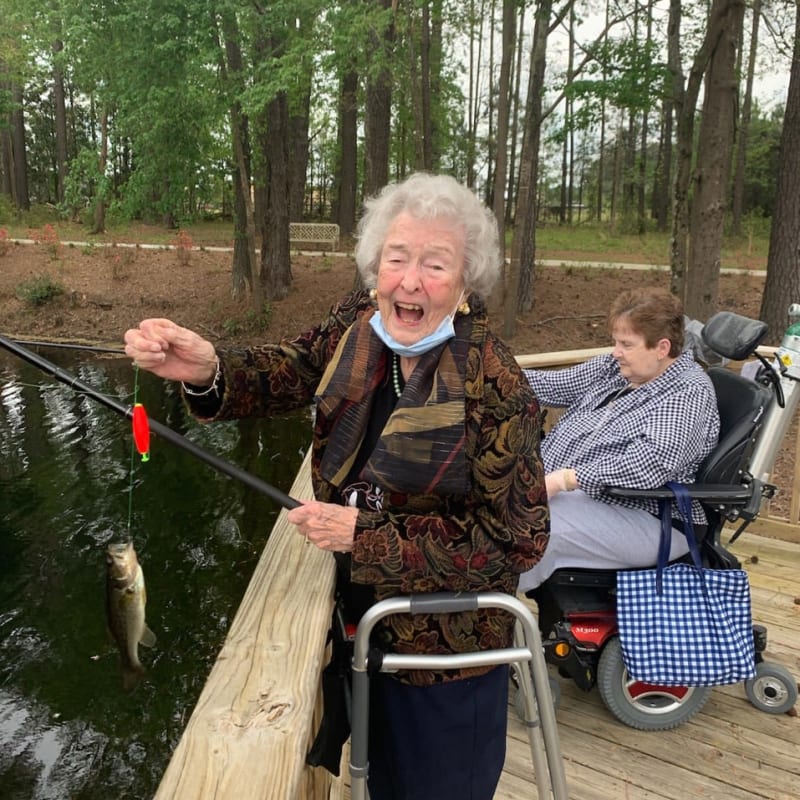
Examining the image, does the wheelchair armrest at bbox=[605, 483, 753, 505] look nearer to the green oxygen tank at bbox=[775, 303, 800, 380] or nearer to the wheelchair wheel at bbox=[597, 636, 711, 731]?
the wheelchair wheel at bbox=[597, 636, 711, 731]

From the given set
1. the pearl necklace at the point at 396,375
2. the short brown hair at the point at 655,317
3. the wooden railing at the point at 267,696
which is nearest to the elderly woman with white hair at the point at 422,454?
the pearl necklace at the point at 396,375

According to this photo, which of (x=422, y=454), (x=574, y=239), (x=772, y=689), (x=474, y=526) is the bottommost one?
(x=772, y=689)

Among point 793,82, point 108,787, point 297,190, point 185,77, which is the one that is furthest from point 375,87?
point 108,787

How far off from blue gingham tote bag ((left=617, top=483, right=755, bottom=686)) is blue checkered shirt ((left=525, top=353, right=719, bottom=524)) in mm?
106

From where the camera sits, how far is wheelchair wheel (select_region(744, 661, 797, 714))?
255cm

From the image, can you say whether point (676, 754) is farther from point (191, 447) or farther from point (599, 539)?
point (191, 447)

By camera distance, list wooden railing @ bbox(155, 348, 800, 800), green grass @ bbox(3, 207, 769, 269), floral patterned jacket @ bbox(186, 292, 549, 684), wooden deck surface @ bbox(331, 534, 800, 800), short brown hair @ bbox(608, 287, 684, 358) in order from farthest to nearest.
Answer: green grass @ bbox(3, 207, 769, 269) → short brown hair @ bbox(608, 287, 684, 358) → wooden deck surface @ bbox(331, 534, 800, 800) → floral patterned jacket @ bbox(186, 292, 549, 684) → wooden railing @ bbox(155, 348, 800, 800)

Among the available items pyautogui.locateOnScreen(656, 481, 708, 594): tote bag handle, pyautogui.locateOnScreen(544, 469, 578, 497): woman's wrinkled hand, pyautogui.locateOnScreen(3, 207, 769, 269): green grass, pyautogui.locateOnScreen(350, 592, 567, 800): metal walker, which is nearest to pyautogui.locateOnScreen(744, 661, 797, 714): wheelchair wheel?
pyautogui.locateOnScreen(656, 481, 708, 594): tote bag handle

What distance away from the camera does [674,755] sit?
2.42m

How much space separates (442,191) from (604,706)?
2.04m

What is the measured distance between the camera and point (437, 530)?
4.31 ft

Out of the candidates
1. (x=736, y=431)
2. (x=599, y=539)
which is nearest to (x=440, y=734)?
(x=599, y=539)

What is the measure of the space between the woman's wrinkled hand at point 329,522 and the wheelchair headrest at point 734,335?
6.04 feet

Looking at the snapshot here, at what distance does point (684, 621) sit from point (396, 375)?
1.45 m
